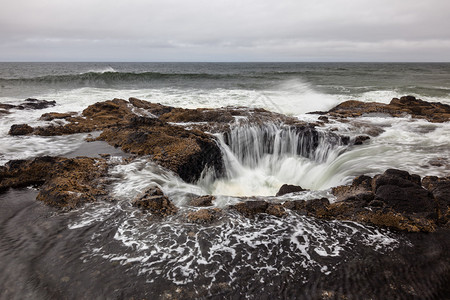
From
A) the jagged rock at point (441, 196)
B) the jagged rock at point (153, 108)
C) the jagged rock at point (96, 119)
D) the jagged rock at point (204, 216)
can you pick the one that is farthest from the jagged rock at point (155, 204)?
the jagged rock at point (153, 108)

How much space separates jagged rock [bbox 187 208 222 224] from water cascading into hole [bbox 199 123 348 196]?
315 cm

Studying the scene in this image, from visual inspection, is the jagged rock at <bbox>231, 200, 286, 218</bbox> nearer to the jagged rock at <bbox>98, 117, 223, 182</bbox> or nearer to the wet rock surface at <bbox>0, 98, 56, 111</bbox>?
the jagged rock at <bbox>98, 117, 223, 182</bbox>

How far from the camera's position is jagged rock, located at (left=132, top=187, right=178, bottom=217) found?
5148 mm

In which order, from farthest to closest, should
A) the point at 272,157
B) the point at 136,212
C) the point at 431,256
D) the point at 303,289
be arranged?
the point at 272,157 < the point at 136,212 < the point at 431,256 < the point at 303,289

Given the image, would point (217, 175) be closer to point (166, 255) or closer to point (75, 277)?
point (166, 255)

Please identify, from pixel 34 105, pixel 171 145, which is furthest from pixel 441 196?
pixel 34 105

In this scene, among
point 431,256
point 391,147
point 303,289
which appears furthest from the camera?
point 391,147

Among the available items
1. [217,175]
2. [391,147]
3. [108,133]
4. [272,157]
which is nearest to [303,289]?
[217,175]

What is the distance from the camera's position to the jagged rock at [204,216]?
4922 millimetres

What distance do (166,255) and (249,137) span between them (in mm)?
7076

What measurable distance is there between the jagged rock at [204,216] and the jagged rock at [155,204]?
0.42 metres

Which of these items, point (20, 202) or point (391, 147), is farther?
point (391, 147)

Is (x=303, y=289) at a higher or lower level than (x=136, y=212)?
lower

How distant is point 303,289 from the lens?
11.6 feet
